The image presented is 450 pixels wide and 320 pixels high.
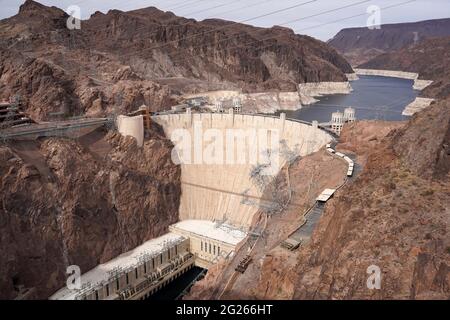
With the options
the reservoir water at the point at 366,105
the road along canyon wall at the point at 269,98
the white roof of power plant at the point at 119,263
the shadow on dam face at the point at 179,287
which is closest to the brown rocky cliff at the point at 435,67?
the reservoir water at the point at 366,105

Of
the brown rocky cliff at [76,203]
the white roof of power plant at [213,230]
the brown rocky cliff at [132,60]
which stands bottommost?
the white roof of power plant at [213,230]

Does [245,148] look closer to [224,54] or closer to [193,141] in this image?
[193,141]

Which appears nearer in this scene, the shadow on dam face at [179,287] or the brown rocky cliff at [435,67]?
the shadow on dam face at [179,287]

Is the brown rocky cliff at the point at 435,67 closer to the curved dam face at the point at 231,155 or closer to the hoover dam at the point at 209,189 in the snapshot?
the curved dam face at the point at 231,155

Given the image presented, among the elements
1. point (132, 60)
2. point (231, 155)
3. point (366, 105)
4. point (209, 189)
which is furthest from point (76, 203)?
point (366, 105)

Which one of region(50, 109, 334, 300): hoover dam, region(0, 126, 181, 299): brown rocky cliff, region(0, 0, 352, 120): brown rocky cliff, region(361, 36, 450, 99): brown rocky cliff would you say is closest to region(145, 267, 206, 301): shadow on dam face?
region(50, 109, 334, 300): hoover dam

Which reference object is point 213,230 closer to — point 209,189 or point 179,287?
point 209,189

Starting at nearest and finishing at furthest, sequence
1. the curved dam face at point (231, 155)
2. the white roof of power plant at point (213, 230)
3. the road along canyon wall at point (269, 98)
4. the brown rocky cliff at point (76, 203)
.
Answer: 1. the brown rocky cliff at point (76, 203)
2. the white roof of power plant at point (213, 230)
3. the curved dam face at point (231, 155)
4. the road along canyon wall at point (269, 98)
